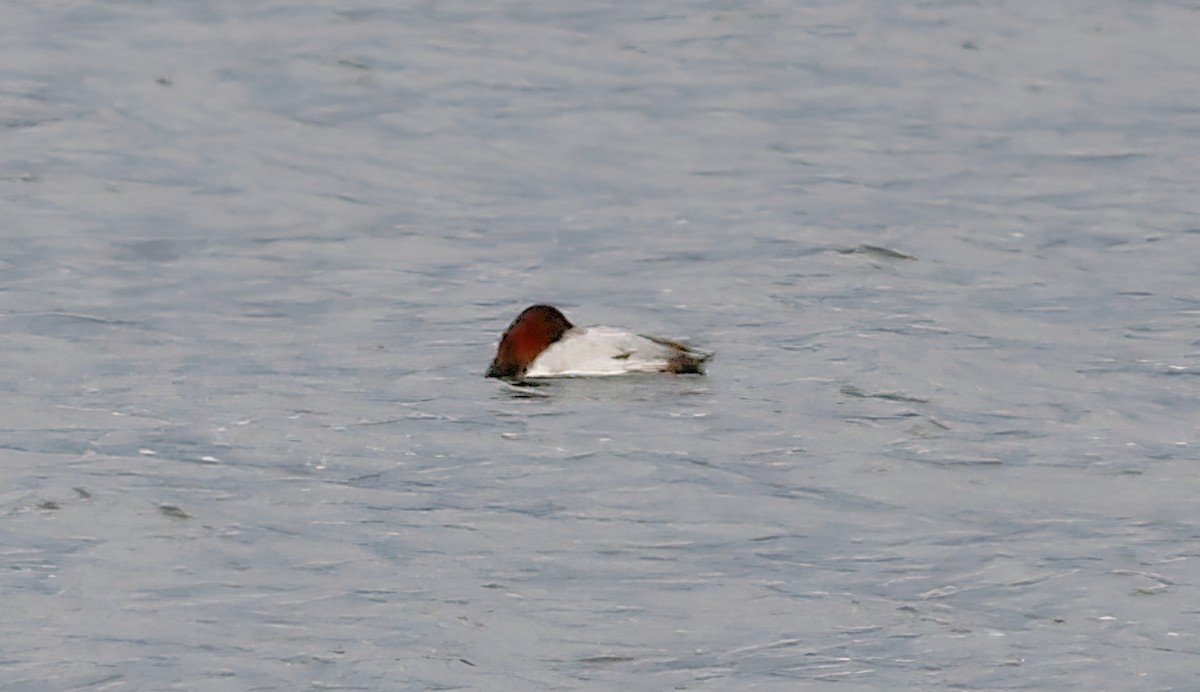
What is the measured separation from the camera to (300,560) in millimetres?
9156

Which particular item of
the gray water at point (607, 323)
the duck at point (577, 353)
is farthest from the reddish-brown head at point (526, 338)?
the gray water at point (607, 323)

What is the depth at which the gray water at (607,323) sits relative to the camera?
8469 mm

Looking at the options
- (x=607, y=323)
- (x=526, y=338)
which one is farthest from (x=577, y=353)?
(x=607, y=323)

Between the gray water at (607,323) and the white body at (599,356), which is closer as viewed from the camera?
the gray water at (607,323)

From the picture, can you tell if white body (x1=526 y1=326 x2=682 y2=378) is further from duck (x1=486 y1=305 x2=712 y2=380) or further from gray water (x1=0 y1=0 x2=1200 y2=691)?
gray water (x1=0 y1=0 x2=1200 y2=691)

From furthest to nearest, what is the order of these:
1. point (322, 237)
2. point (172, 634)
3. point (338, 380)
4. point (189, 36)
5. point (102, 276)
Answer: point (189, 36) → point (322, 237) → point (102, 276) → point (338, 380) → point (172, 634)

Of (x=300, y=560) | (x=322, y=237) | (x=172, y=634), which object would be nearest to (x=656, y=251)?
(x=322, y=237)

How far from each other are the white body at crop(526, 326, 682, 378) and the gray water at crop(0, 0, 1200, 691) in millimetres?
145

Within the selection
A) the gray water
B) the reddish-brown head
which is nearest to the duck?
the reddish-brown head

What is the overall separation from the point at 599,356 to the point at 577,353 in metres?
0.12

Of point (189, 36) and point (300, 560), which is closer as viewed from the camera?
point (300, 560)

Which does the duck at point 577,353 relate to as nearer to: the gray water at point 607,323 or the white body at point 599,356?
the white body at point 599,356

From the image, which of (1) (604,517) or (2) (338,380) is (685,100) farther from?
(1) (604,517)

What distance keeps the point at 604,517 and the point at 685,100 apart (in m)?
10.6
